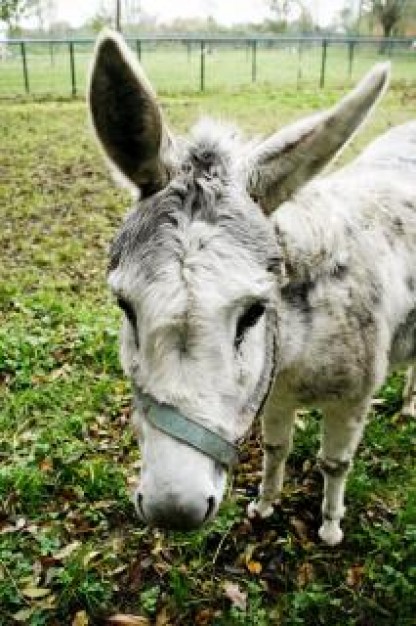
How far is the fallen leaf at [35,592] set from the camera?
3.36 m

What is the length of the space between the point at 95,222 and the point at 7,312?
274cm

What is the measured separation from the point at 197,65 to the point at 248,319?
101 ft

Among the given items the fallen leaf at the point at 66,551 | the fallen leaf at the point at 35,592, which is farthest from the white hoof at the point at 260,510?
the fallen leaf at the point at 35,592

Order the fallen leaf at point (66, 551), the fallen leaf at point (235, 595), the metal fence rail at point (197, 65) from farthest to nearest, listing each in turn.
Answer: the metal fence rail at point (197, 65), the fallen leaf at point (66, 551), the fallen leaf at point (235, 595)

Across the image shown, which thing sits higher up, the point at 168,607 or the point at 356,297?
the point at 356,297

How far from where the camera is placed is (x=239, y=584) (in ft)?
11.3

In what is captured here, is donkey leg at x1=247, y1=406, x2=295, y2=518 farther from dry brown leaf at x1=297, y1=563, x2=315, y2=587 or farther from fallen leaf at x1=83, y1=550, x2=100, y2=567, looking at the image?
fallen leaf at x1=83, y1=550, x2=100, y2=567

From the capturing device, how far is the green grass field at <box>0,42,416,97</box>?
2199cm

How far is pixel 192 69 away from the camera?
93.0ft

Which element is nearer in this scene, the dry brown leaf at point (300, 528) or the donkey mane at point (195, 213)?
the donkey mane at point (195, 213)

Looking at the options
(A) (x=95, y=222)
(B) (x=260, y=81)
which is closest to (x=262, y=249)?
(A) (x=95, y=222)

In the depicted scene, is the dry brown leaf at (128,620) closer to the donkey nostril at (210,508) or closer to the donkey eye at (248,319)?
the donkey nostril at (210,508)

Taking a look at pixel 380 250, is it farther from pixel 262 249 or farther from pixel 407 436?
pixel 407 436

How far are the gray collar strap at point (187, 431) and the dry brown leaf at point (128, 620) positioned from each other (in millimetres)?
1683
